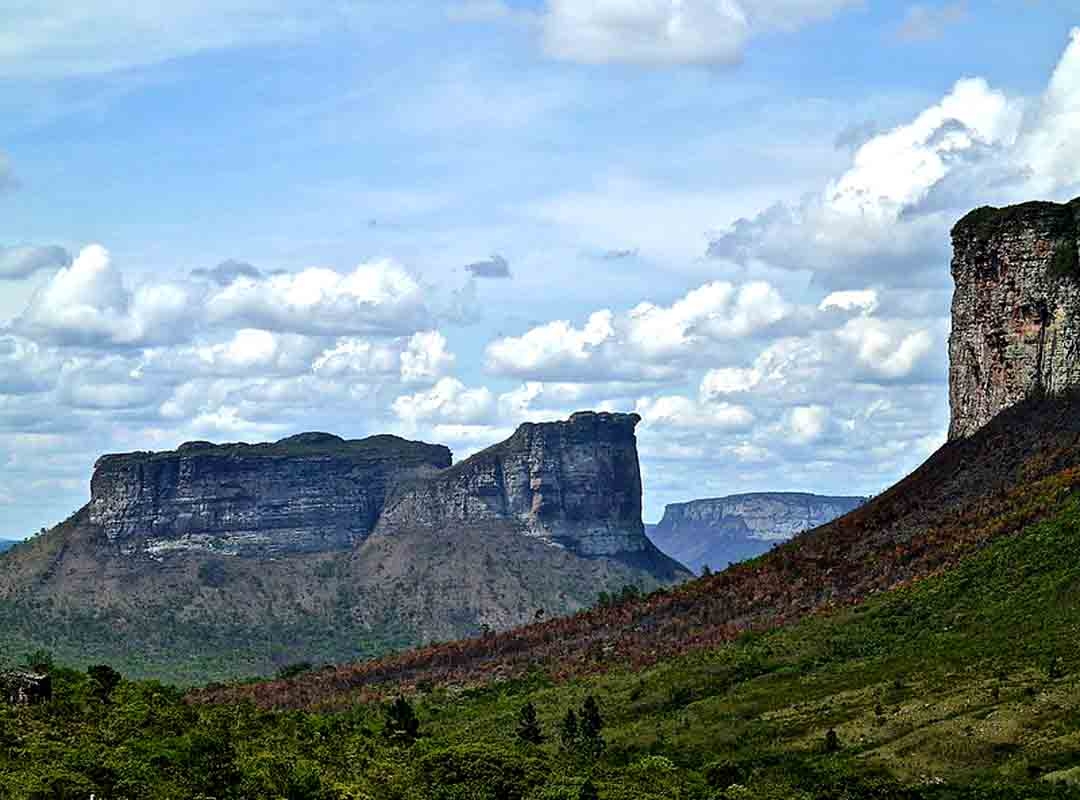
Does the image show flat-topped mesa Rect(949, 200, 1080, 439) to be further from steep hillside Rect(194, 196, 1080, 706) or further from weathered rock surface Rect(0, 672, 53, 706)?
weathered rock surface Rect(0, 672, 53, 706)

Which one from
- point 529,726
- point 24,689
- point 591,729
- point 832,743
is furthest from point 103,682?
point 832,743

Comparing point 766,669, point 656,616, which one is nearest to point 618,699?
point 766,669

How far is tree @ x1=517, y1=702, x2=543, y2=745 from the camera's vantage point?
13312cm

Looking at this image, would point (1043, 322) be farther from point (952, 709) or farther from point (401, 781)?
point (401, 781)

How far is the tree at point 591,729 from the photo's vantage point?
12462 centimetres

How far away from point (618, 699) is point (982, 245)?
2601 inches

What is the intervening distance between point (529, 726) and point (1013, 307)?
2896 inches

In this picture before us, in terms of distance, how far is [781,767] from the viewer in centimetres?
11025

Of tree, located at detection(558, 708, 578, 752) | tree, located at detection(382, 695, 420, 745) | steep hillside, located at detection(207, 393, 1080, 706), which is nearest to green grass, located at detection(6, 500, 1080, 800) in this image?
tree, located at detection(558, 708, 578, 752)

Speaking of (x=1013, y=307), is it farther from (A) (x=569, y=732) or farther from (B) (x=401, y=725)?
(B) (x=401, y=725)

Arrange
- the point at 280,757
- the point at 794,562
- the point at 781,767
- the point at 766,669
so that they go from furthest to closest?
the point at 794,562, the point at 766,669, the point at 781,767, the point at 280,757

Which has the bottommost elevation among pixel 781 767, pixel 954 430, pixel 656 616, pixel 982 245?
pixel 781 767

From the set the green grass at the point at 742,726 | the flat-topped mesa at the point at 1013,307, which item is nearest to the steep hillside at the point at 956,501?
the flat-topped mesa at the point at 1013,307

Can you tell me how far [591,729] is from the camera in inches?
5202
